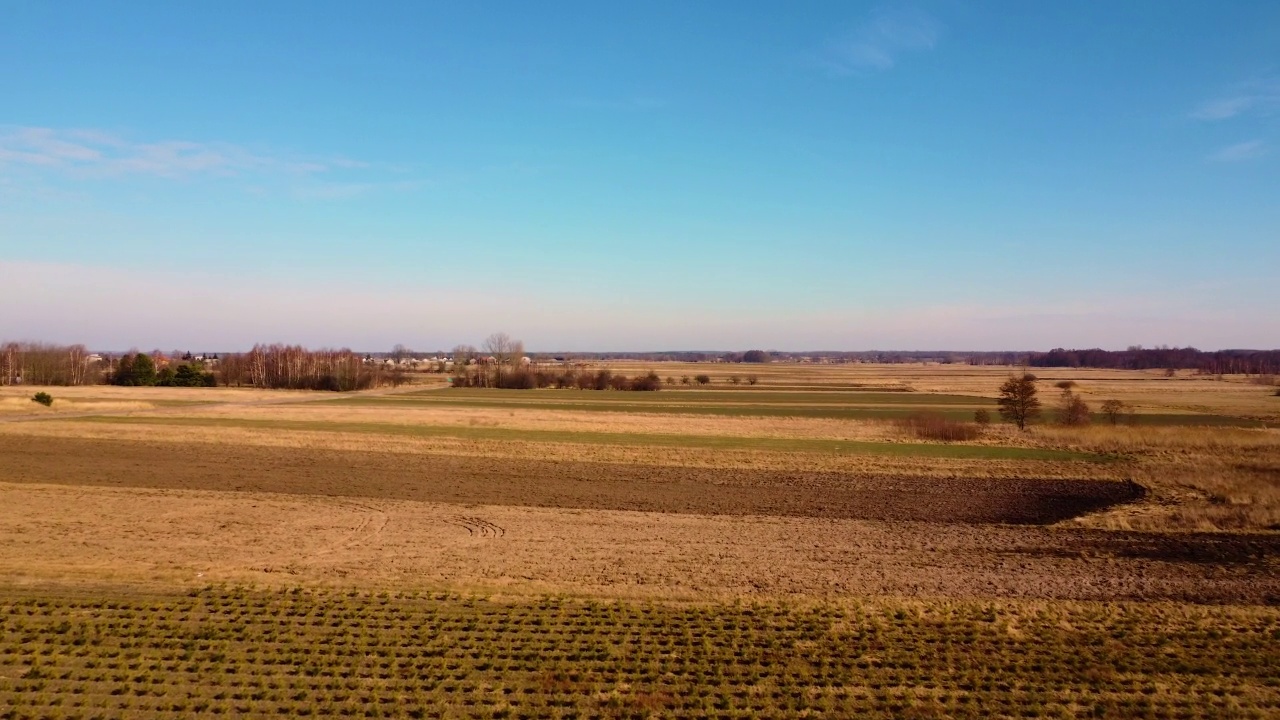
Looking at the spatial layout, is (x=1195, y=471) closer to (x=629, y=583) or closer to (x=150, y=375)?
(x=629, y=583)

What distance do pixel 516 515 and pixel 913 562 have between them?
516 inches

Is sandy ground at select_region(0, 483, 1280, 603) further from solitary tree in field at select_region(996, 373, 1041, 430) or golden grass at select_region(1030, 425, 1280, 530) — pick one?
solitary tree in field at select_region(996, 373, 1041, 430)

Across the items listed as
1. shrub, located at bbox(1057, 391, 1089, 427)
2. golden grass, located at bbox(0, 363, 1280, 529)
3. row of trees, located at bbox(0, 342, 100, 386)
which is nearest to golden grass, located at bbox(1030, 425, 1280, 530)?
golden grass, located at bbox(0, 363, 1280, 529)

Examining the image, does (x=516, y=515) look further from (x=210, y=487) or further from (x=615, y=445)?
(x=615, y=445)

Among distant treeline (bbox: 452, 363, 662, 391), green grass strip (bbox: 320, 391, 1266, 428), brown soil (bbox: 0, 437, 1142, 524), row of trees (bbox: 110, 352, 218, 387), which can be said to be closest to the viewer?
brown soil (bbox: 0, 437, 1142, 524)

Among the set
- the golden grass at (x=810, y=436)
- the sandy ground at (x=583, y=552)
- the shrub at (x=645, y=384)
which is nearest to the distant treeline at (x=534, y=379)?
the shrub at (x=645, y=384)

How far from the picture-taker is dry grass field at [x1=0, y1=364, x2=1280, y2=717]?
37.7 feet

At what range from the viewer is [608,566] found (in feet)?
62.5

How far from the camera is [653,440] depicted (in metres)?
48.5

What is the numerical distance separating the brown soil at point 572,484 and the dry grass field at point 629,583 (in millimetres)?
236

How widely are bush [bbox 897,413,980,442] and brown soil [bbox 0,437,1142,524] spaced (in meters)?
17.3

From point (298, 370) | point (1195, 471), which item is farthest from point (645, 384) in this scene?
point (1195, 471)

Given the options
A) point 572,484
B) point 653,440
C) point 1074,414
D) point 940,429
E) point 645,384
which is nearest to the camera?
point 572,484

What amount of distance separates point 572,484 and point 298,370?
354 ft
